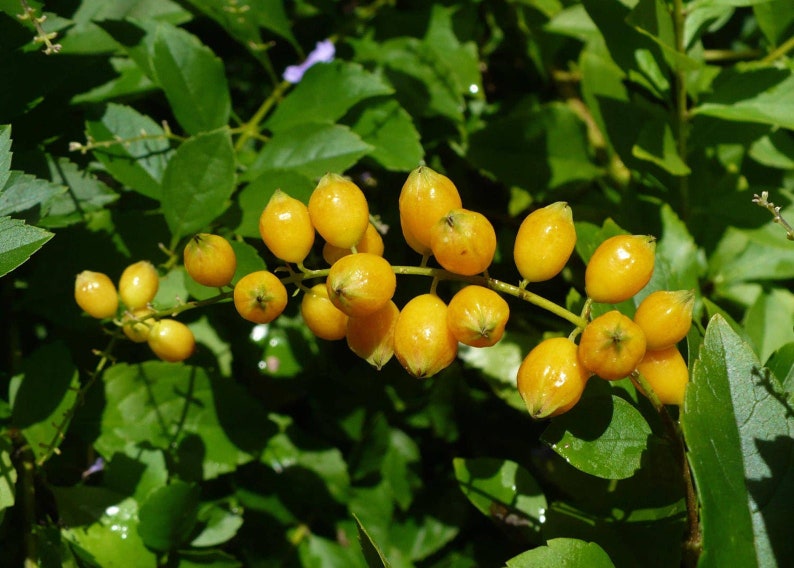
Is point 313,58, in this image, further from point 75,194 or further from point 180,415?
point 180,415

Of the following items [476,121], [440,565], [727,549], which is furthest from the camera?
[476,121]

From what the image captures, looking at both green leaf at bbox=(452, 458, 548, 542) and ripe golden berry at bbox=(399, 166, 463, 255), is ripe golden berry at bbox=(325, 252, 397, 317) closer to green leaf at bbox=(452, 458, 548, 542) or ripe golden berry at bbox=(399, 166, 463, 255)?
ripe golden berry at bbox=(399, 166, 463, 255)

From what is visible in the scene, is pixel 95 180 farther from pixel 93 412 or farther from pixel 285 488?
pixel 285 488

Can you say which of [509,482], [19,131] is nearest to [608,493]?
[509,482]

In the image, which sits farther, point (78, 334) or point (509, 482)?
point (78, 334)

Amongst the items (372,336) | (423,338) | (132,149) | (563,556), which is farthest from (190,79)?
(563,556)

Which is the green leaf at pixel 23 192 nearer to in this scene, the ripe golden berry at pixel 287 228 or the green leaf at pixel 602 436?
the ripe golden berry at pixel 287 228
